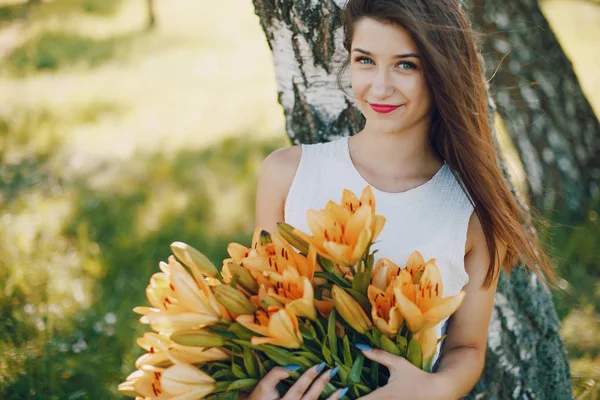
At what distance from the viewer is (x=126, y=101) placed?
20.2ft

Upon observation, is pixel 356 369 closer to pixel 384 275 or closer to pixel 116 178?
pixel 384 275

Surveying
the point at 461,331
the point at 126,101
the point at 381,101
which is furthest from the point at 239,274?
the point at 126,101

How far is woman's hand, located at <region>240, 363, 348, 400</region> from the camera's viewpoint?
1.60 meters

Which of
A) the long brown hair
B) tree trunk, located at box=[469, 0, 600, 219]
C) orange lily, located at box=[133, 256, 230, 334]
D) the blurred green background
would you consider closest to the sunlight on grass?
the blurred green background

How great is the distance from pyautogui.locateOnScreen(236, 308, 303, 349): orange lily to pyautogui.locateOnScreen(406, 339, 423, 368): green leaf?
0.28 metres

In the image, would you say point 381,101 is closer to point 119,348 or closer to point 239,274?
point 239,274

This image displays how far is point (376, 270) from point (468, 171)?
1.83 ft

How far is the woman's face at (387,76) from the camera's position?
1853 millimetres

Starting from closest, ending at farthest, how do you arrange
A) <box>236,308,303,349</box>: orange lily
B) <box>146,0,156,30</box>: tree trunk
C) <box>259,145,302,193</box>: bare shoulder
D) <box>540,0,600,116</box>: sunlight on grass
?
<box>236,308,303,349</box>: orange lily, <box>259,145,302,193</box>: bare shoulder, <box>540,0,600,116</box>: sunlight on grass, <box>146,0,156,30</box>: tree trunk

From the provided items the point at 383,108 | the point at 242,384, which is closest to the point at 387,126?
the point at 383,108

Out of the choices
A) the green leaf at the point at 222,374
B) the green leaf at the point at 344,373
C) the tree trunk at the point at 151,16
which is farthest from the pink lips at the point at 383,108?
the tree trunk at the point at 151,16

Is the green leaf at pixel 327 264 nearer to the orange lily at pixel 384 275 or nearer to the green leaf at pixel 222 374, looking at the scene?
the orange lily at pixel 384 275

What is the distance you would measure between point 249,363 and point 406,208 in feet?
2.32

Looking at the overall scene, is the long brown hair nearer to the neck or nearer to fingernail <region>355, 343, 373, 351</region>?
the neck
